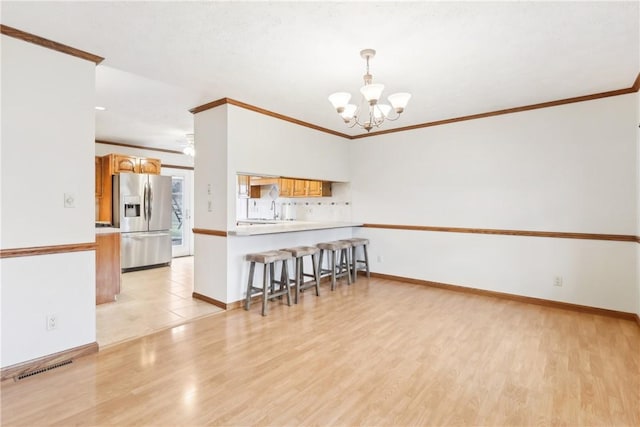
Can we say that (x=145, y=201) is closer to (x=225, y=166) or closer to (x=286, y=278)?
(x=225, y=166)

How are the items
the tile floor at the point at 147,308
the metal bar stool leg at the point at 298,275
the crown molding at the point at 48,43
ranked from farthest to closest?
1. the metal bar stool leg at the point at 298,275
2. the tile floor at the point at 147,308
3. the crown molding at the point at 48,43

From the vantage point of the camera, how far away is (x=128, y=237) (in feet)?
19.3

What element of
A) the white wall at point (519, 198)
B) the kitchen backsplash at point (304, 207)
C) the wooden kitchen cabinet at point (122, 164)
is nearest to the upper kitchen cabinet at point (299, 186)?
the kitchen backsplash at point (304, 207)

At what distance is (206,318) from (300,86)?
2669 millimetres

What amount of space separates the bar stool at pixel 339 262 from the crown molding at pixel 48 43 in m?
3.28

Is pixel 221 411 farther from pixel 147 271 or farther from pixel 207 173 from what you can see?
pixel 147 271

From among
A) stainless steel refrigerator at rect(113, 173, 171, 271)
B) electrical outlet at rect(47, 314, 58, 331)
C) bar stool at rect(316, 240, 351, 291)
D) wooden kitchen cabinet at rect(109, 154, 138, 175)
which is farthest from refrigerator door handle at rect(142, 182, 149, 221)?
electrical outlet at rect(47, 314, 58, 331)

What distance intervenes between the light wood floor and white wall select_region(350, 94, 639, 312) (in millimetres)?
642

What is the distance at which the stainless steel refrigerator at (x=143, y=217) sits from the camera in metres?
5.86

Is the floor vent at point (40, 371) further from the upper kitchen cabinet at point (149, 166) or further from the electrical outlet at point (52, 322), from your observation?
the upper kitchen cabinet at point (149, 166)

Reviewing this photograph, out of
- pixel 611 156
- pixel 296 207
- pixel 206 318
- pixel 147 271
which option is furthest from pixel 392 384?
pixel 147 271

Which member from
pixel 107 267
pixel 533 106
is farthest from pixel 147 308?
pixel 533 106

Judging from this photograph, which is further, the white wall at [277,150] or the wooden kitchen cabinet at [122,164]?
the wooden kitchen cabinet at [122,164]

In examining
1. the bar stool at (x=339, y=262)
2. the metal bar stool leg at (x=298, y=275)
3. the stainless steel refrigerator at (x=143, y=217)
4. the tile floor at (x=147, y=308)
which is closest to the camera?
the tile floor at (x=147, y=308)
